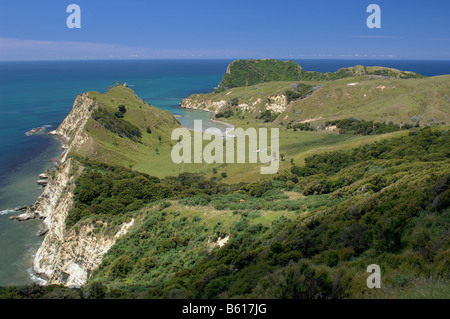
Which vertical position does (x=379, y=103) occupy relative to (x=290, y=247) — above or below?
above

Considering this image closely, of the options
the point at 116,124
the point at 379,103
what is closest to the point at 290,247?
the point at 116,124

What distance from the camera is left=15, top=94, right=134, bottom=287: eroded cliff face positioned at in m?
32.6

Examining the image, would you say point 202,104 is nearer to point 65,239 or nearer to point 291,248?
point 65,239

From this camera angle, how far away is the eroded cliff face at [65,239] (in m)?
32.6

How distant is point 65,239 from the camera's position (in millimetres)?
34969

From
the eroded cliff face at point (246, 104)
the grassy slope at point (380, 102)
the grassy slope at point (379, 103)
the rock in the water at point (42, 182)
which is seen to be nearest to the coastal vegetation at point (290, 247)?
the rock in the water at point (42, 182)

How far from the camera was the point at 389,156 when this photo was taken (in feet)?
163

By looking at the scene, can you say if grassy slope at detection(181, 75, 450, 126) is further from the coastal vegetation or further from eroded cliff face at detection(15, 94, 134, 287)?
eroded cliff face at detection(15, 94, 134, 287)

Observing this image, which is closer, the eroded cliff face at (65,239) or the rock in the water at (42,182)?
the eroded cliff face at (65,239)

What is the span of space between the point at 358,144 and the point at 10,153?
3447 inches

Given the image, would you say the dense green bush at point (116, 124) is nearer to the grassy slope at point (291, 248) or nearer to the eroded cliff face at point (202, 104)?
the grassy slope at point (291, 248)

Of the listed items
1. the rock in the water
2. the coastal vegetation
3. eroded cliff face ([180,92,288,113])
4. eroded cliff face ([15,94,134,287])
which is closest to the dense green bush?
the rock in the water
